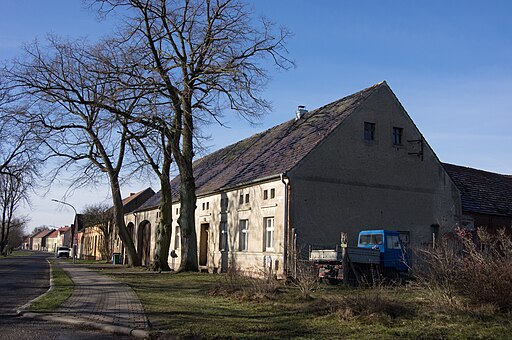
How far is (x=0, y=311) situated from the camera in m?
11.9

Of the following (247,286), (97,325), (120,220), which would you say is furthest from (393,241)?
(120,220)

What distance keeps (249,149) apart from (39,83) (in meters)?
→ 13.1

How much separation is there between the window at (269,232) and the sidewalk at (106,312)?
850cm

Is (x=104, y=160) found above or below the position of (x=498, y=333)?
above

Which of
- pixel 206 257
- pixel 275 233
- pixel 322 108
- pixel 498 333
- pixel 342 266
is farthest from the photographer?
pixel 206 257

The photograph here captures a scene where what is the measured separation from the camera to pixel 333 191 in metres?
23.2

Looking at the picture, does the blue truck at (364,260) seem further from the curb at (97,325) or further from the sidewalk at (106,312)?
the curb at (97,325)

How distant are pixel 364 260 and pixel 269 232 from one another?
5.88 metres

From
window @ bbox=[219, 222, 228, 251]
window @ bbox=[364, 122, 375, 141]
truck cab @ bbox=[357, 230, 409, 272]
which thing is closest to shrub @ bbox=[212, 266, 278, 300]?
truck cab @ bbox=[357, 230, 409, 272]

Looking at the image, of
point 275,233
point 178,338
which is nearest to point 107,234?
point 275,233

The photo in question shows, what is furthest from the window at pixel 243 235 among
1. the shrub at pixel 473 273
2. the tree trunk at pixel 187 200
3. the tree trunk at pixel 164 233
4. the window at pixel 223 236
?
the shrub at pixel 473 273

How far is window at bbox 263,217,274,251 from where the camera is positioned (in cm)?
2344

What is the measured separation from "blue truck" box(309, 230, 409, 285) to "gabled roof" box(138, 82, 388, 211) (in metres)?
4.60

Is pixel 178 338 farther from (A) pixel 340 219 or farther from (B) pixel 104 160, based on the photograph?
(B) pixel 104 160
